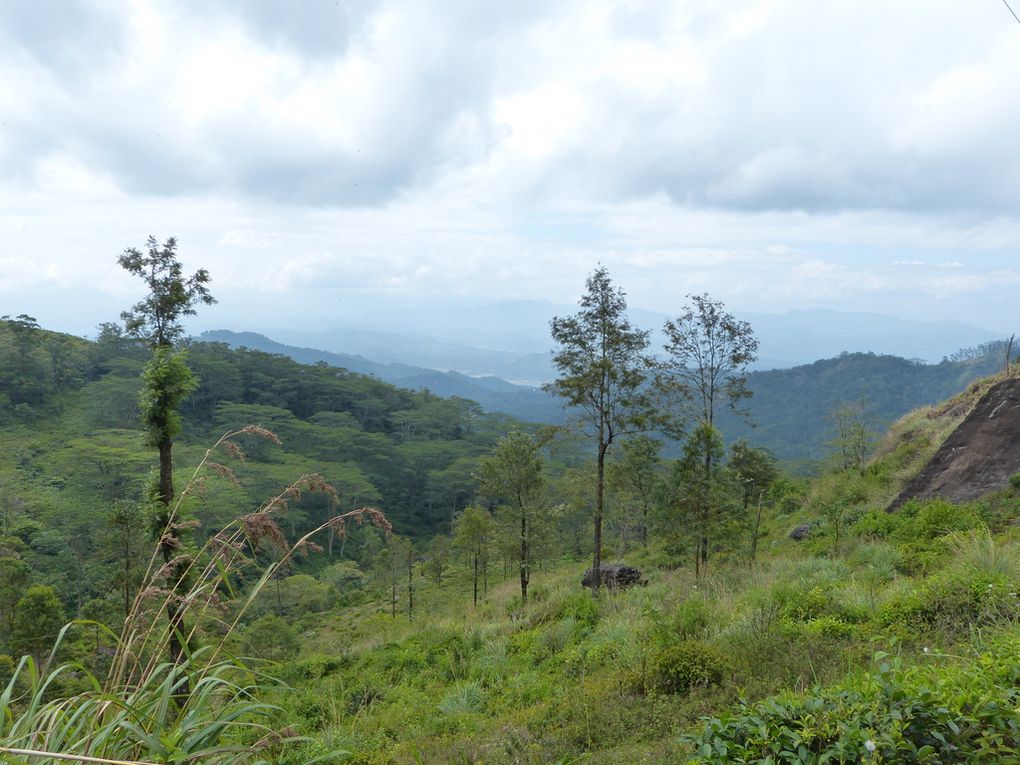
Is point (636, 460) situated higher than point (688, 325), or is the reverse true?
point (688, 325)

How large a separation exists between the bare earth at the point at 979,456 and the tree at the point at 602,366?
20.5ft

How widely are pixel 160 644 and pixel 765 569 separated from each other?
10178 millimetres

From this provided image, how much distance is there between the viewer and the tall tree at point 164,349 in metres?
11.0

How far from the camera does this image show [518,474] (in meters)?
19.9

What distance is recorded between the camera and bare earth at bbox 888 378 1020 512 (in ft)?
35.8

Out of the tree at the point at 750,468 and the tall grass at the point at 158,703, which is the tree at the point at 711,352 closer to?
the tree at the point at 750,468

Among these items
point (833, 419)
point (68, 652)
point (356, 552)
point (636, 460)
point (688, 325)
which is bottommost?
point (356, 552)

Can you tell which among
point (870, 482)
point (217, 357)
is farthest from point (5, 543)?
point (217, 357)

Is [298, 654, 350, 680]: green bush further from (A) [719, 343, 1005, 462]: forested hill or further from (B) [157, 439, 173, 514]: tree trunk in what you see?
(A) [719, 343, 1005, 462]: forested hill

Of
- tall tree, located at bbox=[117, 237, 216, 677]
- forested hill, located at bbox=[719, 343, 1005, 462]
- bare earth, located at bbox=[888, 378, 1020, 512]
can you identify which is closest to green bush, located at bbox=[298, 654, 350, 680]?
tall tree, located at bbox=[117, 237, 216, 677]

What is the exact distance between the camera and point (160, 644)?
8.57ft

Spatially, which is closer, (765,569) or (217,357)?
(765,569)

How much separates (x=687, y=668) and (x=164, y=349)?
1139 centimetres

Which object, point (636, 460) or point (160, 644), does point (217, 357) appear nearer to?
point (636, 460)
